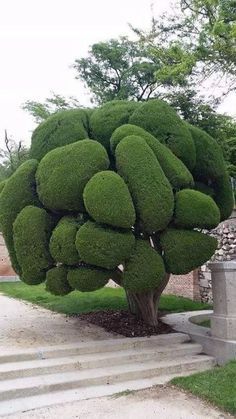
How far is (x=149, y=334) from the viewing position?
610 cm

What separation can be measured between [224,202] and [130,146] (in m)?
2.04

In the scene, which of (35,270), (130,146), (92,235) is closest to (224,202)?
(130,146)

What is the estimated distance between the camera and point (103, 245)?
4934 millimetres

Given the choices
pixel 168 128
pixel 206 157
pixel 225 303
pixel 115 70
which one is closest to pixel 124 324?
pixel 225 303

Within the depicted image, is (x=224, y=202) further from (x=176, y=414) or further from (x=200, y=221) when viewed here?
(x=176, y=414)

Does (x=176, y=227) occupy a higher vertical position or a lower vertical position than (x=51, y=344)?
higher

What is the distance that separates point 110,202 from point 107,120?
5.11ft

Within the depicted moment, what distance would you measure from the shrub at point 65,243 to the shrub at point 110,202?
0.36 metres

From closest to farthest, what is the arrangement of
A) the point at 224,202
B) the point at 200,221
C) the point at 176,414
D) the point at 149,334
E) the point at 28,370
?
the point at 176,414 → the point at 28,370 → the point at 200,221 → the point at 149,334 → the point at 224,202

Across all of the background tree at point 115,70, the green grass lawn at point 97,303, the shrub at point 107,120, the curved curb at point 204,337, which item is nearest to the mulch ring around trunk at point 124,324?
the curved curb at point 204,337

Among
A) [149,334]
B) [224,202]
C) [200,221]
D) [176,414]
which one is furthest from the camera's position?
[224,202]

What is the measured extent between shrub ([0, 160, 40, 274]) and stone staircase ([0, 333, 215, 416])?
175 cm

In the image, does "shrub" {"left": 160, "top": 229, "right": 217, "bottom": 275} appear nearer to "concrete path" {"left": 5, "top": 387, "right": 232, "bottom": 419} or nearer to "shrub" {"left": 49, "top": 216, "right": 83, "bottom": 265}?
"shrub" {"left": 49, "top": 216, "right": 83, "bottom": 265}

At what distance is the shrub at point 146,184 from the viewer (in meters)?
5.08
